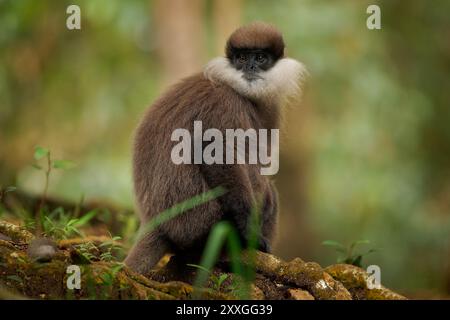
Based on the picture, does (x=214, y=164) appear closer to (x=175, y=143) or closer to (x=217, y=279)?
(x=175, y=143)

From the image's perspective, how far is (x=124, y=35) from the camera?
11.0 meters

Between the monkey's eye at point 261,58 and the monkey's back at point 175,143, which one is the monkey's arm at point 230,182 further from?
the monkey's eye at point 261,58

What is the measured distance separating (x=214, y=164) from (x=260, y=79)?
2.40 feet

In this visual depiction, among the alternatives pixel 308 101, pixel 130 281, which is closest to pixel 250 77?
pixel 130 281

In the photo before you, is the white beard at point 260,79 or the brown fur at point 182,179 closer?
the brown fur at point 182,179

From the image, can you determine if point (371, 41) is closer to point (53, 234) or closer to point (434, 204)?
point (434, 204)

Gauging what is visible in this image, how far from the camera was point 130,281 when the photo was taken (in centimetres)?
307

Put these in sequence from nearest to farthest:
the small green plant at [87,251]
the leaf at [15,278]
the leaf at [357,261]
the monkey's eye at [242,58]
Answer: the leaf at [15,278], the small green plant at [87,251], the leaf at [357,261], the monkey's eye at [242,58]

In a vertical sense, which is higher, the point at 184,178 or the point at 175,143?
the point at 175,143

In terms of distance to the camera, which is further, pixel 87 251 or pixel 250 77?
pixel 250 77

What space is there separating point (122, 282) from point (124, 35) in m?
8.49

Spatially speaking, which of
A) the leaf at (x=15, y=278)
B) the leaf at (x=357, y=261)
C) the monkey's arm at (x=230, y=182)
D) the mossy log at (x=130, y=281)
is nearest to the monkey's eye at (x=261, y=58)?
the monkey's arm at (x=230, y=182)

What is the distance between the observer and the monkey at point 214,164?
378cm
